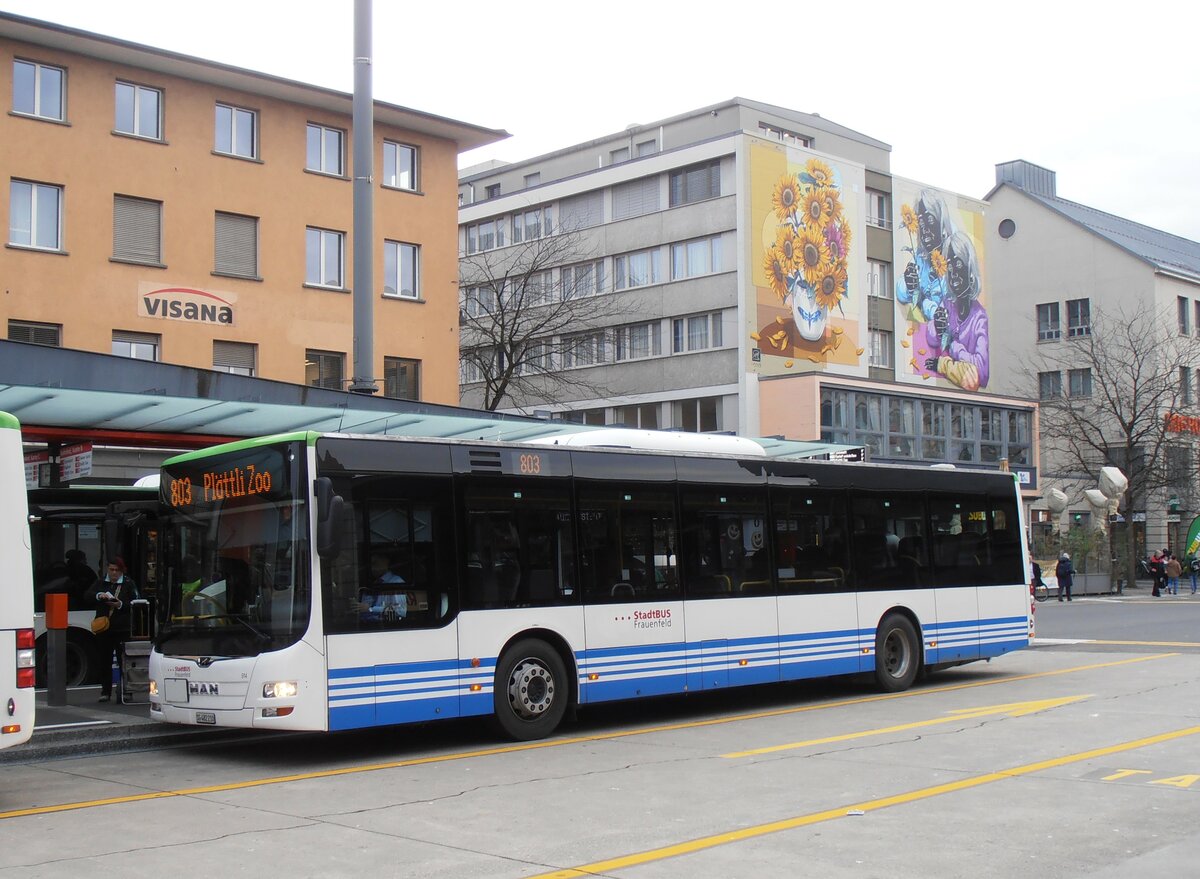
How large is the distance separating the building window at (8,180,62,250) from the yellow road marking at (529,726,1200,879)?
2600cm

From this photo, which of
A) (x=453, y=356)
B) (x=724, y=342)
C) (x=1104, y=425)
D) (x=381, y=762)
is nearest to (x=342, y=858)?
(x=381, y=762)

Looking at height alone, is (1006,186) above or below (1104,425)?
above

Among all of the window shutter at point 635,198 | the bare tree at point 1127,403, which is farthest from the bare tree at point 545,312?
the bare tree at point 1127,403

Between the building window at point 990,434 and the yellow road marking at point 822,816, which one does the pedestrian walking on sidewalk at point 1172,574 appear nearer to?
the building window at point 990,434

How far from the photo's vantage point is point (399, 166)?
122ft

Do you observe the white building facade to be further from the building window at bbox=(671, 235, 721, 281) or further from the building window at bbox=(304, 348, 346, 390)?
the building window at bbox=(304, 348, 346, 390)

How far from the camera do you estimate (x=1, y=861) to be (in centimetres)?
767

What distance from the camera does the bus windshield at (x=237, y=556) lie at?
1151 centimetres

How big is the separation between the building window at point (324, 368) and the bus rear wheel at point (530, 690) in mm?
22700

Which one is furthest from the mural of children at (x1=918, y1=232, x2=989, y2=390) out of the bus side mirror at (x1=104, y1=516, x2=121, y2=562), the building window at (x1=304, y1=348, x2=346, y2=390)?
the bus side mirror at (x1=104, y1=516, x2=121, y2=562)

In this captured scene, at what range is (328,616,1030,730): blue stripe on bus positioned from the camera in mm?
11766

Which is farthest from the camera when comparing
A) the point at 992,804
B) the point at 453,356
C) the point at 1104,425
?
the point at 1104,425

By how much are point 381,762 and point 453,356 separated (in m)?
27.0

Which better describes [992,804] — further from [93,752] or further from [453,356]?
[453,356]
